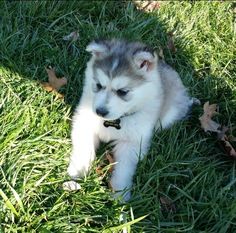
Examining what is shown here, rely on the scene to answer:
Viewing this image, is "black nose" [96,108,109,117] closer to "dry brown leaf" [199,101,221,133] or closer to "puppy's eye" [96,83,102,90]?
"puppy's eye" [96,83,102,90]

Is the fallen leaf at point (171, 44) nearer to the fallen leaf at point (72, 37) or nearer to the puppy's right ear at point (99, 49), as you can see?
the fallen leaf at point (72, 37)

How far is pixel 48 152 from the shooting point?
12.3 feet

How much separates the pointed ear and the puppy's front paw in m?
0.84

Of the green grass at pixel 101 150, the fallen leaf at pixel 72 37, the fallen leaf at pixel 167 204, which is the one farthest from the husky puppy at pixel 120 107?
the fallen leaf at pixel 72 37

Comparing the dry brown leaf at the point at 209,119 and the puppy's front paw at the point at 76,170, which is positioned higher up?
the dry brown leaf at the point at 209,119

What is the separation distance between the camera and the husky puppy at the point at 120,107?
349 centimetres

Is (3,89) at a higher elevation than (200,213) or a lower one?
lower

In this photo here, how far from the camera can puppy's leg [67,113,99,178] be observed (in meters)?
3.71

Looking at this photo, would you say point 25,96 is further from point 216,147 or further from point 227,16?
point 227,16

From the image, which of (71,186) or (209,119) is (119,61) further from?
(209,119)

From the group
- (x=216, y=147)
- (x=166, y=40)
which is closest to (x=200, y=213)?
(x=216, y=147)

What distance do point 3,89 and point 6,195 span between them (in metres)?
1.12

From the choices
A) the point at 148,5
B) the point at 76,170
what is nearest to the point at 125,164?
the point at 76,170

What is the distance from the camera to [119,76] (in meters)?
3.47
